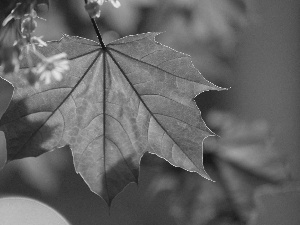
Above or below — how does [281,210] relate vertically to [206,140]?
above

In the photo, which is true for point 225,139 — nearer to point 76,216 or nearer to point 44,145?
point 44,145

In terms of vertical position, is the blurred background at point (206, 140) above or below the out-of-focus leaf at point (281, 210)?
below

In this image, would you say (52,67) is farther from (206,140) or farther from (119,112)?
(206,140)

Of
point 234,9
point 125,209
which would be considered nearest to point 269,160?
point 234,9

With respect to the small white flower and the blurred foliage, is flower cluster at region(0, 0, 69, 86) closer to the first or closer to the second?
the small white flower

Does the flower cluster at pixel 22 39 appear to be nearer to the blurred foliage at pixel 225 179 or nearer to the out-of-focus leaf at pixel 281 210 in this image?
the blurred foliage at pixel 225 179

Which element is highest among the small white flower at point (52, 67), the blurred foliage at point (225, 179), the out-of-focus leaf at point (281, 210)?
the out-of-focus leaf at point (281, 210)

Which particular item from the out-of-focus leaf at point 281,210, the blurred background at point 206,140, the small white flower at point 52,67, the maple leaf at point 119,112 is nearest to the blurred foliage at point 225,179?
the blurred background at point 206,140

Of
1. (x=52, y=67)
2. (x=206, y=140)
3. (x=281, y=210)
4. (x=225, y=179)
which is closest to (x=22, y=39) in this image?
(x=52, y=67)
